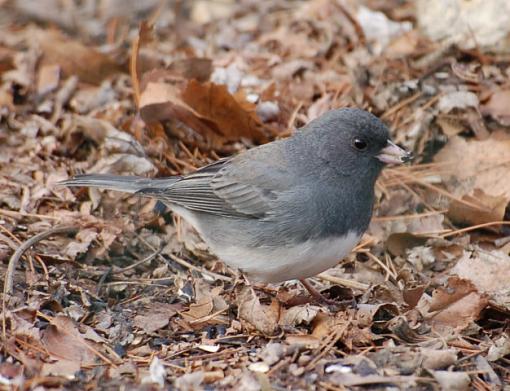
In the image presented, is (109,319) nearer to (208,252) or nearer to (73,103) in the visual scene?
(208,252)

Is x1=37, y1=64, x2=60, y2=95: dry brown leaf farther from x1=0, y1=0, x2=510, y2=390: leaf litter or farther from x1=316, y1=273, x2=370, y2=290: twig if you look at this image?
x1=316, y1=273, x2=370, y2=290: twig

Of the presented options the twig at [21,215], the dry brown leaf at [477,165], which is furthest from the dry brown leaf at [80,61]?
the dry brown leaf at [477,165]

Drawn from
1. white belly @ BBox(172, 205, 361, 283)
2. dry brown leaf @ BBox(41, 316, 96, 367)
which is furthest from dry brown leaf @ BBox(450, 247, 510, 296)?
dry brown leaf @ BBox(41, 316, 96, 367)

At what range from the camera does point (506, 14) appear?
15.6ft

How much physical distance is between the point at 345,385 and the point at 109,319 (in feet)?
3.70

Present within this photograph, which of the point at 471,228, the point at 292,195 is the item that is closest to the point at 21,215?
the point at 292,195

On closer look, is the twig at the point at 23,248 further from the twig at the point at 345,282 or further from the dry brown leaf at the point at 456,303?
the dry brown leaf at the point at 456,303

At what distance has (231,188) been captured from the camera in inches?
142

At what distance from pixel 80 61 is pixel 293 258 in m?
2.54

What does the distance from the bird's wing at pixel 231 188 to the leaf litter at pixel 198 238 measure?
1.16 ft

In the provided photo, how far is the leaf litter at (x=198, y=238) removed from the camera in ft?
9.36

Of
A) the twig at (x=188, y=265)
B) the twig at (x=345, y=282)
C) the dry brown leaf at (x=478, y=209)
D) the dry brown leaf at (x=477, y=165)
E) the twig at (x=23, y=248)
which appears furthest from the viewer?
the dry brown leaf at (x=477, y=165)

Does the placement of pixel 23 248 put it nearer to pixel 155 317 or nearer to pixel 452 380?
pixel 155 317

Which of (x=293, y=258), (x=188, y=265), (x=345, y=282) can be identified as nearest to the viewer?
(x=293, y=258)
